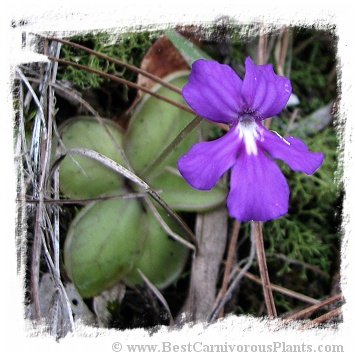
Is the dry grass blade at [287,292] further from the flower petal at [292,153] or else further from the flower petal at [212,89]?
the flower petal at [212,89]

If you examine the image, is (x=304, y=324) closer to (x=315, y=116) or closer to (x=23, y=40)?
(x=315, y=116)

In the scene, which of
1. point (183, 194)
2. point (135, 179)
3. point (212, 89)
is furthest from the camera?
point (183, 194)

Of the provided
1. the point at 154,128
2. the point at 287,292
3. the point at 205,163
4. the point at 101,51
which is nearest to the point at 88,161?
the point at 154,128

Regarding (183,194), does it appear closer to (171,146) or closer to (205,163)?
(171,146)

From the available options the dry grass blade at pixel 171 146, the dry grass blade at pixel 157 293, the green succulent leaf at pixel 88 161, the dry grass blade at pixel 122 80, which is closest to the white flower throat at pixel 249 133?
the dry grass blade at pixel 171 146

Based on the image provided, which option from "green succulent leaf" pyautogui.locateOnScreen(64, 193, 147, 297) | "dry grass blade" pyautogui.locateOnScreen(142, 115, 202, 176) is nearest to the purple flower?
"dry grass blade" pyautogui.locateOnScreen(142, 115, 202, 176)

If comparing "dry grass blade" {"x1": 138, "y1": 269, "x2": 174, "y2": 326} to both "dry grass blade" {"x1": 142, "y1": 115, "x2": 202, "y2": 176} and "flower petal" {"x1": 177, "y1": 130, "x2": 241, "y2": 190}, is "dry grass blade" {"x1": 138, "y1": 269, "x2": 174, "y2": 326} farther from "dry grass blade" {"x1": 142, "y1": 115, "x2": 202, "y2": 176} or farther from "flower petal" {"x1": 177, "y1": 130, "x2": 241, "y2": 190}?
"flower petal" {"x1": 177, "y1": 130, "x2": 241, "y2": 190}
